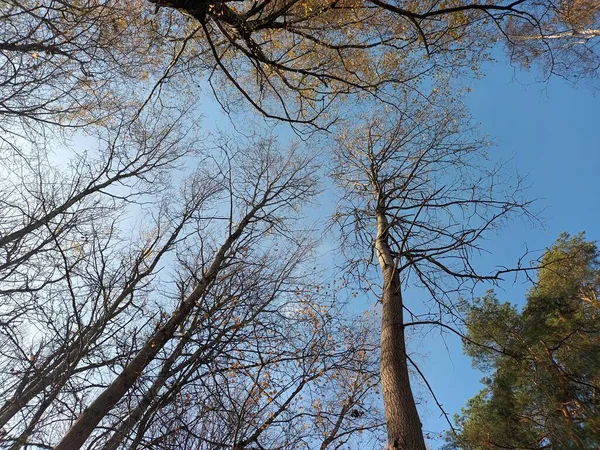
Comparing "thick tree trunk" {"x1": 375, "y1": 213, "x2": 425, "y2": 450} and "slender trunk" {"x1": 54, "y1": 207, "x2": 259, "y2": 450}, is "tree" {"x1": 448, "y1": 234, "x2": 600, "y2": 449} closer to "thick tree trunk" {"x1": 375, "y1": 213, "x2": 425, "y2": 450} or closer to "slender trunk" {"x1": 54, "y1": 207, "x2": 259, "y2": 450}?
"thick tree trunk" {"x1": 375, "y1": 213, "x2": 425, "y2": 450}

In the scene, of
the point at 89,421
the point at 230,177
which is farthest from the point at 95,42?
the point at 89,421

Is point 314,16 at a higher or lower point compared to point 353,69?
lower

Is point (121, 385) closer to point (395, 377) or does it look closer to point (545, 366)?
point (395, 377)

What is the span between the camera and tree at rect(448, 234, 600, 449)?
235 inches

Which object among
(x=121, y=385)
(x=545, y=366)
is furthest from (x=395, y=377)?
(x=545, y=366)

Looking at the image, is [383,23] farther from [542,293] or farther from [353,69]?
[542,293]

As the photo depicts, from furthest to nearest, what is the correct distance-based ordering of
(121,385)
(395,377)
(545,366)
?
(545,366)
(121,385)
(395,377)

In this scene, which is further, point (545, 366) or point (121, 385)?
point (545, 366)

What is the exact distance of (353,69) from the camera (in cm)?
521

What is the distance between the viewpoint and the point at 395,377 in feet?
10.7

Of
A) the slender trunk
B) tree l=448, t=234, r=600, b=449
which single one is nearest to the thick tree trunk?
the slender trunk

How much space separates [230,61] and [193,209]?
3485 millimetres

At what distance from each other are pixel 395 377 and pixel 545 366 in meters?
5.56

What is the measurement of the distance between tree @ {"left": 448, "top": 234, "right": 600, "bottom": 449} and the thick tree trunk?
Answer: 285 centimetres
